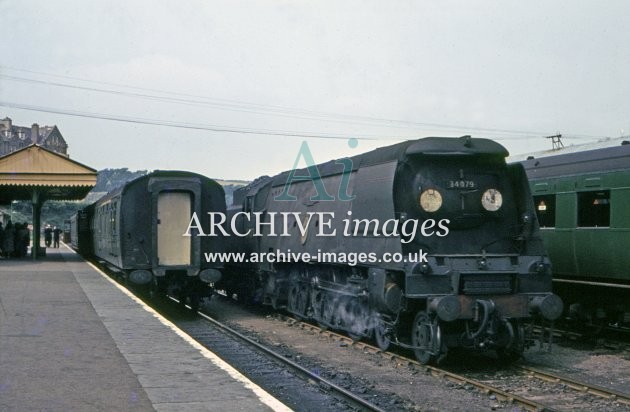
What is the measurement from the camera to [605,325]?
1293 centimetres

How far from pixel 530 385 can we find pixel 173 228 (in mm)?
8962

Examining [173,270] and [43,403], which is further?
[173,270]

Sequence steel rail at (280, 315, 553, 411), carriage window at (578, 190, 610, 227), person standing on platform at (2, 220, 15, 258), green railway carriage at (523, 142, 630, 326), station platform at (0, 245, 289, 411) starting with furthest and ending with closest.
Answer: person standing on platform at (2, 220, 15, 258), carriage window at (578, 190, 610, 227), green railway carriage at (523, 142, 630, 326), steel rail at (280, 315, 553, 411), station platform at (0, 245, 289, 411)

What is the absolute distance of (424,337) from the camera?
32.9ft

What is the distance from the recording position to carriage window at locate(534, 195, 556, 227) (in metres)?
13.3

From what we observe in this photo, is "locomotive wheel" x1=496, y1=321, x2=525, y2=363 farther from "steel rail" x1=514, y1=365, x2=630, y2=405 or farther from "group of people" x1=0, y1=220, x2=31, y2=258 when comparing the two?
"group of people" x1=0, y1=220, x2=31, y2=258

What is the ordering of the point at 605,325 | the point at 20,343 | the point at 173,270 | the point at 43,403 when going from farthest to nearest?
the point at 173,270, the point at 605,325, the point at 20,343, the point at 43,403

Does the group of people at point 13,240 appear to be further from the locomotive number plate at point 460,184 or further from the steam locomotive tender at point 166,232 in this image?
the locomotive number plate at point 460,184

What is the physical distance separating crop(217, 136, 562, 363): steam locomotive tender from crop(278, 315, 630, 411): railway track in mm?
295

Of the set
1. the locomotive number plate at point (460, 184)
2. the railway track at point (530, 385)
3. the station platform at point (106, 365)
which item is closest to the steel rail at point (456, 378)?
the railway track at point (530, 385)

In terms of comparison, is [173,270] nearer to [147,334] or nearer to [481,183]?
[147,334]

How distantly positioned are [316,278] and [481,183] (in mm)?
4246

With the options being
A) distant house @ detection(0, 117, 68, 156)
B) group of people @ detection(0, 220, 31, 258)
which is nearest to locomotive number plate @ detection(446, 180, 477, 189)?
group of people @ detection(0, 220, 31, 258)

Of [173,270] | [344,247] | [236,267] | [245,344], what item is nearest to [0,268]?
[236,267]
